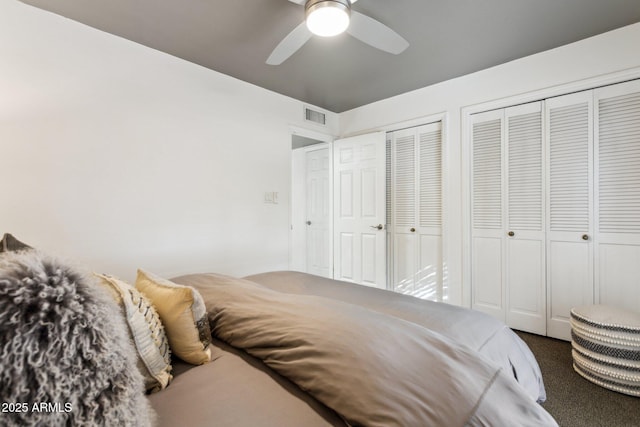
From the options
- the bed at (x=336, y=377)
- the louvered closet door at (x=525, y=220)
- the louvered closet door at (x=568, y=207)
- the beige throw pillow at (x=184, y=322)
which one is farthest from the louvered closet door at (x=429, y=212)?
the beige throw pillow at (x=184, y=322)

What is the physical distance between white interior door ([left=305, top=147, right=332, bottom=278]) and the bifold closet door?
2.08 metres

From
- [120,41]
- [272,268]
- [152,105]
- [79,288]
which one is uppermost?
[120,41]

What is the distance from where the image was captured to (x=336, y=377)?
2.46 feet

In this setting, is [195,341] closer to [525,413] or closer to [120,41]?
[525,413]

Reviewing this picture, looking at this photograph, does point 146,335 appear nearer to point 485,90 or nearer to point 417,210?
point 417,210

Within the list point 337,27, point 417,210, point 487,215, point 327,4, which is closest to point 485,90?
point 487,215

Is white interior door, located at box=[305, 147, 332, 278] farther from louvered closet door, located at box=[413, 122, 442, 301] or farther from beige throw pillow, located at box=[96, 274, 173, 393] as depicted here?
beige throw pillow, located at box=[96, 274, 173, 393]

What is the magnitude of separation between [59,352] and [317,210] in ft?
13.7

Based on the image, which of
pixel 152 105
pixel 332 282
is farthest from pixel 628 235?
pixel 152 105

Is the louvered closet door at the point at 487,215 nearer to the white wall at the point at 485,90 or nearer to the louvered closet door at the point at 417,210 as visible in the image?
the white wall at the point at 485,90

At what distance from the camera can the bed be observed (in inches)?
27.5

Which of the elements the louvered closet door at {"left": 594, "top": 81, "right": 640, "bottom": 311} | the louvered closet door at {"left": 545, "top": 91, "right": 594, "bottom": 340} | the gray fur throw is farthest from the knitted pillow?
the louvered closet door at {"left": 594, "top": 81, "right": 640, "bottom": 311}

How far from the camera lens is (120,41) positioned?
7.23 ft

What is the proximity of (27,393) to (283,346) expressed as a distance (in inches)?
23.7
